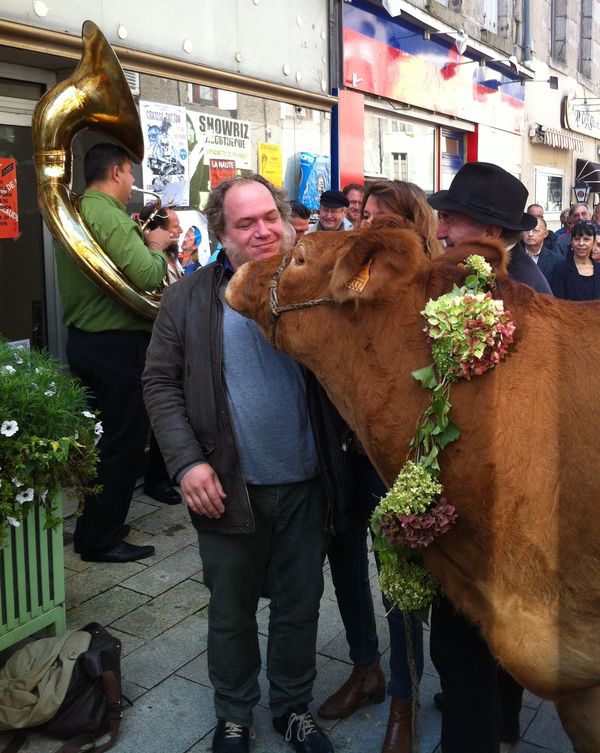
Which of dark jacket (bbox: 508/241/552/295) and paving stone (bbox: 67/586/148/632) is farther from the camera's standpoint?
paving stone (bbox: 67/586/148/632)

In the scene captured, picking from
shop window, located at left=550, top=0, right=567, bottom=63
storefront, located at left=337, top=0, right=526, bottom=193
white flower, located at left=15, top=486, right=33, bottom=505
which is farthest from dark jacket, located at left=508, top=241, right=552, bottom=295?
shop window, located at left=550, top=0, right=567, bottom=63

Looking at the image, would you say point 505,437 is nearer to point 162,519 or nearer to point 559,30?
point 162,519

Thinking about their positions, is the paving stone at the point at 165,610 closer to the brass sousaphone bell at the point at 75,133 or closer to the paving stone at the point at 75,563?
the paving stone at the point at 75,563

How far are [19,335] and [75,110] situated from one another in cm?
192

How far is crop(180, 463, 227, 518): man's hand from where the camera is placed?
9.24 ft

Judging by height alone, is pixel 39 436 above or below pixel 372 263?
below

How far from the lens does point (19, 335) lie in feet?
20.0

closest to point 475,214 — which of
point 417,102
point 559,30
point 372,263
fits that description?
point 372,263

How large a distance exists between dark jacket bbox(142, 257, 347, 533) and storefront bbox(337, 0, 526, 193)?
7.02 meters

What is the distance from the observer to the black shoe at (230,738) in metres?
3.09

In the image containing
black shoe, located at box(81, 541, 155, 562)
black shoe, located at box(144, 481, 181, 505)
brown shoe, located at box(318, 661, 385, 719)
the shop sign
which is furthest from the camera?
the shop sign

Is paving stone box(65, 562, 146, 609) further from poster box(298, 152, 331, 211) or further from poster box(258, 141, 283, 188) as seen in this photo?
poster box(298, 152, 331, 211)

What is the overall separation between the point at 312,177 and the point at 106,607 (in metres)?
5.96

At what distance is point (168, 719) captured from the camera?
3.36 metres
